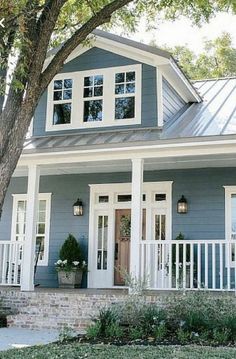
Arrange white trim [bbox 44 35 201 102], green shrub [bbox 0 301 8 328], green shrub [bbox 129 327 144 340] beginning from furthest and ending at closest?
1. white trim [bbox 44 35 201 102]
2. green shrub [bbox 0 301 8 328]
3. green shrub [bbox 129 327 144 340]

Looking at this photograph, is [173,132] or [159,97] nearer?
[173,132]

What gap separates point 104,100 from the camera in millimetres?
12305

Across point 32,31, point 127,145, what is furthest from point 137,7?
point 32,31

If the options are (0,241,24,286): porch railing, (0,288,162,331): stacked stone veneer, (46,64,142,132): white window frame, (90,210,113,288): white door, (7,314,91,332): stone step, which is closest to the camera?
(7,314,91,332): stone step

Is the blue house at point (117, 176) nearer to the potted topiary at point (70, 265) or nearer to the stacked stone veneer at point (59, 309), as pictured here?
the potted topiary at point (70, 265)

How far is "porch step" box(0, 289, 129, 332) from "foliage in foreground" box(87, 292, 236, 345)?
30.4 inches

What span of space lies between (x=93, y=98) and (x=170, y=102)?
1862mm

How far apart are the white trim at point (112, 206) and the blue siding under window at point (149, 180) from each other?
12 cm

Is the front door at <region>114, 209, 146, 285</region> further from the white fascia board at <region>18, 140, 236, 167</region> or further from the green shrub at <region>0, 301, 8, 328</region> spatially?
the green shrub at <region>0, 301, 8, 328</region>

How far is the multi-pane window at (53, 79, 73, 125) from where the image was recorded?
12.7 m

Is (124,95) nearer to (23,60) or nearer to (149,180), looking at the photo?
(149,180)

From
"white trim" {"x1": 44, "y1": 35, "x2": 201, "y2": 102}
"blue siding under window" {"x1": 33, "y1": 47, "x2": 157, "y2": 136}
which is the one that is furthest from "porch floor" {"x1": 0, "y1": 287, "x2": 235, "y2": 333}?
"white trim" {"x1": 44, "y1": 35, "x2": 201, "y2": 102}

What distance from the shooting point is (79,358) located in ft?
19.9

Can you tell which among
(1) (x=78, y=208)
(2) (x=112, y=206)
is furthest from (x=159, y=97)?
(1) (x=78, y=208)
